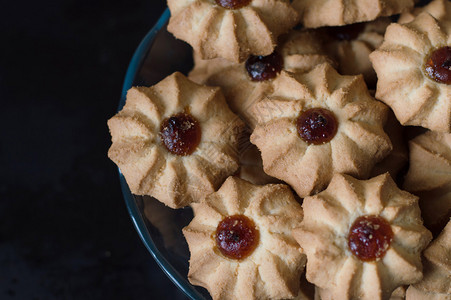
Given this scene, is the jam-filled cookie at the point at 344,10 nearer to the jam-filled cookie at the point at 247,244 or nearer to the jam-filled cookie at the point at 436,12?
the jam-filled cookie at the point at 436,12

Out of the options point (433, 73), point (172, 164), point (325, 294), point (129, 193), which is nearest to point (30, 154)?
point (129, 193)

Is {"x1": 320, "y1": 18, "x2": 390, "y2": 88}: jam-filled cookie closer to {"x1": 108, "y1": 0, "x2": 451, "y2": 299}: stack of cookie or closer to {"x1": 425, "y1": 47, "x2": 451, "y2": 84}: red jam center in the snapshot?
{"x1": 108, "y1": 0, "x2": 451, "y2": 299}: stack of cookie

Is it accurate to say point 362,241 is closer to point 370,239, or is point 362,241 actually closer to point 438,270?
point 370,239

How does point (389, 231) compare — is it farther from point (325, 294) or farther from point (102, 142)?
point (102, 142)

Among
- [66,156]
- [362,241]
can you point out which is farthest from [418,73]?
[66,156]

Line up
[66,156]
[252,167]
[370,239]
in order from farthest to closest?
[66,156]
[252,167]
[370,239]

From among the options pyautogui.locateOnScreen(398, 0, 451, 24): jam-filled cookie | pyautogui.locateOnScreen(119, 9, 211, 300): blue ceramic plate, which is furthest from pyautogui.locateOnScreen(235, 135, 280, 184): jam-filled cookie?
pyautogui.locateOnScreen(398, 0, 451, 24): jam-filled cookie

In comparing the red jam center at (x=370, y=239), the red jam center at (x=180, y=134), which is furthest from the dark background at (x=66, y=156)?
the red jam center at (x=370, y=239)
